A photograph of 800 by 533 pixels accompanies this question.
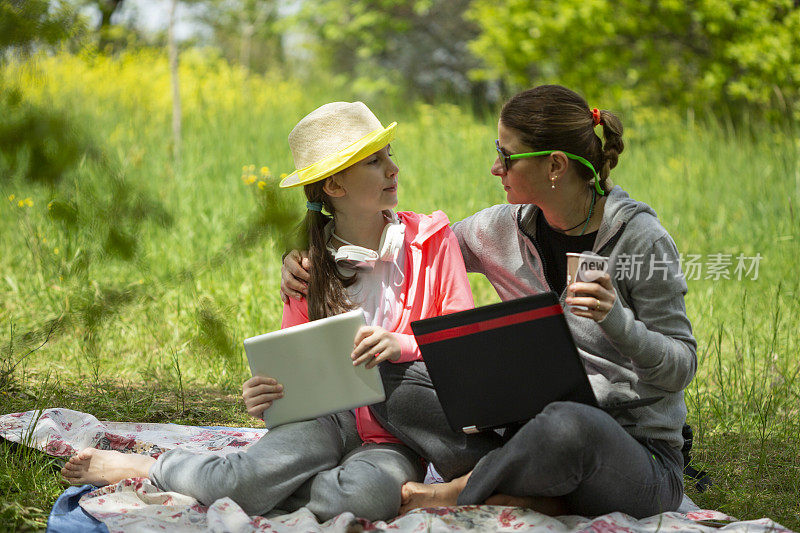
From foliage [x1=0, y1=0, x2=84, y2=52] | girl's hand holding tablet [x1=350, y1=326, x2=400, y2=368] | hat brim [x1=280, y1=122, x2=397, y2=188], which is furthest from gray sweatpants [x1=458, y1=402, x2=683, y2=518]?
foliage [x1=0, y1=0, x2=84, y2=52]

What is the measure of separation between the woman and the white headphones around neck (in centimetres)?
15

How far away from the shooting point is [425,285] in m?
2.54

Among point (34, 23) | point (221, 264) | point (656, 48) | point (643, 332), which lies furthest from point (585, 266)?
point (656, 48)

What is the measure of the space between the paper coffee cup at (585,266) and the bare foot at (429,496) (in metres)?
0.68

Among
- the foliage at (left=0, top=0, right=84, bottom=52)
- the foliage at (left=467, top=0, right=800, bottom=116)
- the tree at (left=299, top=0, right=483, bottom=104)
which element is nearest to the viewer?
the foliage at (left=0, top=0, right=84, bottom=52)

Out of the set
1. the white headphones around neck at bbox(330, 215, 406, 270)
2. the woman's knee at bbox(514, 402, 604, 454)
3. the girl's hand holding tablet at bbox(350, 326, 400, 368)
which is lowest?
the woman's knee at bbox(514, 402, 604, 454)

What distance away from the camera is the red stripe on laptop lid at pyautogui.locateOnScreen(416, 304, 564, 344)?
2.08m

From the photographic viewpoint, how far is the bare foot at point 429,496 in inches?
89.3

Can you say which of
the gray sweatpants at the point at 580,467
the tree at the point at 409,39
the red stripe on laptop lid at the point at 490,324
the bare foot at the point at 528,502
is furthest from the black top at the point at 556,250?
the tree at the point at 409,39

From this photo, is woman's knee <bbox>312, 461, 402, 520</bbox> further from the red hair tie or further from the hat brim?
the red hair tie

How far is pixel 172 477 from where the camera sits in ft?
7.82

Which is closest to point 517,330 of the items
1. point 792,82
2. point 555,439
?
point 555,439

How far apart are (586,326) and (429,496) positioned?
657 mm

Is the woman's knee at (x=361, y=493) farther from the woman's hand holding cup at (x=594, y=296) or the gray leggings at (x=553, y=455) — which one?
the woman's hand holding cup at (x=594, y=296)
